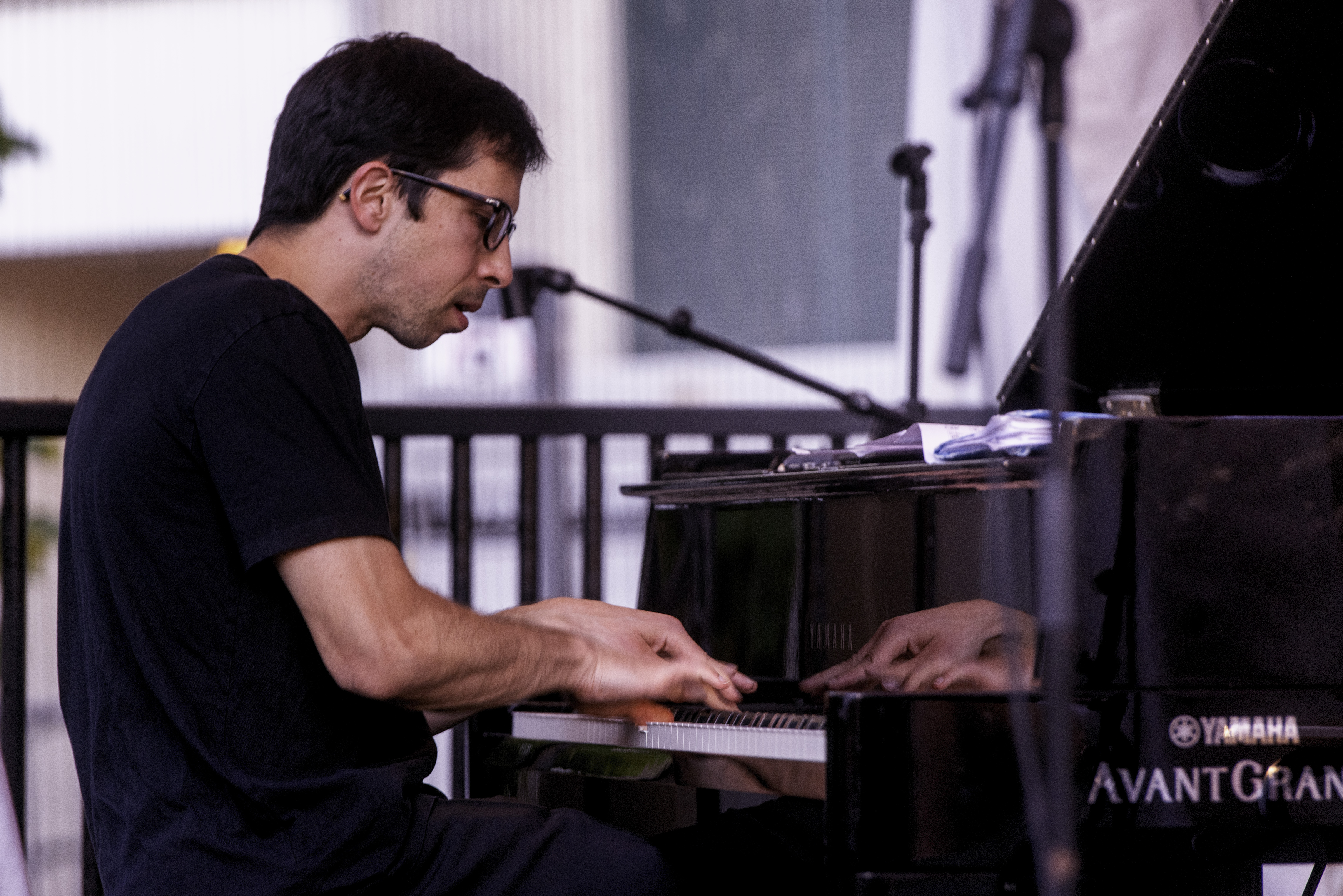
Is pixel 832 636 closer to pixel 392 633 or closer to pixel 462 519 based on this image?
pixel 392 633

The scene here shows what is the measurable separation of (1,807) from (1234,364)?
5.56 feet

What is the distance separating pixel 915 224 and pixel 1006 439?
3.83 feet

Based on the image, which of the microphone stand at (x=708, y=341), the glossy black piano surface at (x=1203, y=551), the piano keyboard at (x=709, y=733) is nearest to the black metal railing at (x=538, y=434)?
the microphone stand at (x=708, y=341)

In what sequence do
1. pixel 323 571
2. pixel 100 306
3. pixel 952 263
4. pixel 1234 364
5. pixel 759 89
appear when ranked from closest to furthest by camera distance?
pixel 323 571, pixel 1234 364, pixel 952 263, pixel 100 306, pixel 759 89

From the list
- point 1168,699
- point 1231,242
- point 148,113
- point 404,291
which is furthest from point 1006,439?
point 148,113

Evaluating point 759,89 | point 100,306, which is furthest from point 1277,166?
point 100,306

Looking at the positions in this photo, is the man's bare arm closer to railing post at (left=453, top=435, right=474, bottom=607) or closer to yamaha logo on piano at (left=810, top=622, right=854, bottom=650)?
yamaha logo on piano at (left=810, top=622, right=854, bottom=650)

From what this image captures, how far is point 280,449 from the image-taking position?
1.12 m

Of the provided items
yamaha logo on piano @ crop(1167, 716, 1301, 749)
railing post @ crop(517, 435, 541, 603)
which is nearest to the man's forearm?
yamaha logo on piano @ crop(1167, 716, 1301, 749)

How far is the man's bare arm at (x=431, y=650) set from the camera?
1.11 m

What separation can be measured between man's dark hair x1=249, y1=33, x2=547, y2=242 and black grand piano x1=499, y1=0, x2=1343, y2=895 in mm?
538

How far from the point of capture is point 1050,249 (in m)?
0.83

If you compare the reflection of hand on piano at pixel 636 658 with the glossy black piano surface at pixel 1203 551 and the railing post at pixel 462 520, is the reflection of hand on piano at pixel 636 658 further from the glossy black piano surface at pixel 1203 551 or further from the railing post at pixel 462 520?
the railing post at pixel 462 520

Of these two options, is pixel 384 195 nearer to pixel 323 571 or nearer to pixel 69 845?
pixel 323 571
